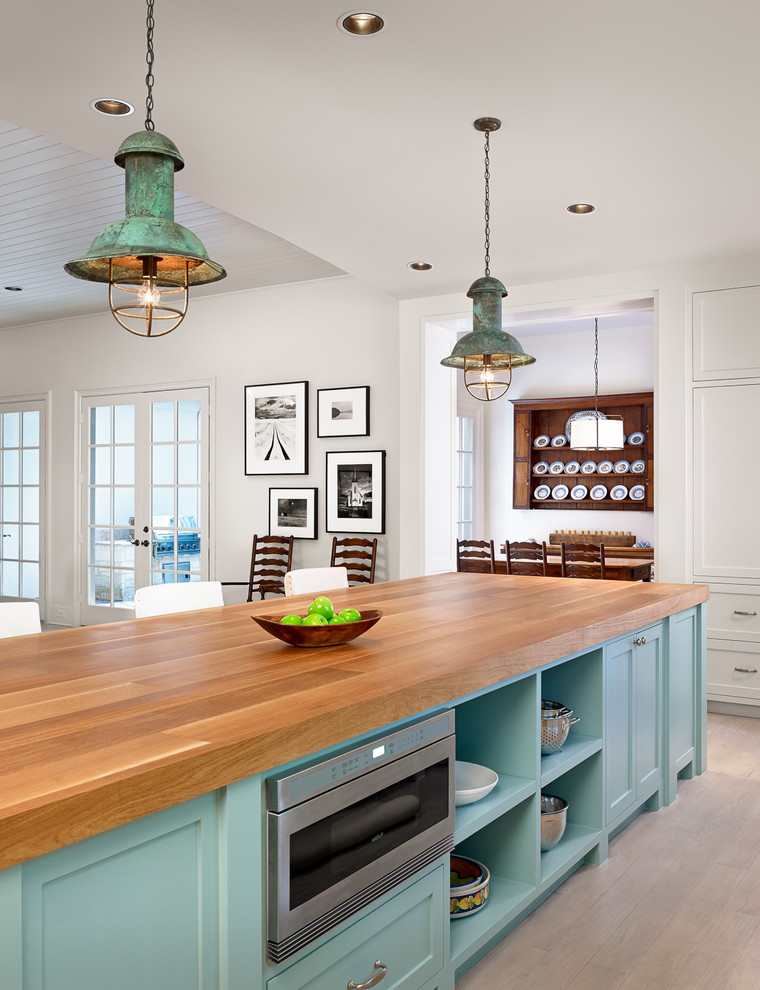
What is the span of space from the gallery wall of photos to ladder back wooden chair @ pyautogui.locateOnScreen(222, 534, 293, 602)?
0.38 ft

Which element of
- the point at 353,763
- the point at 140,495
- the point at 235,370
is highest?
the point at 235,370

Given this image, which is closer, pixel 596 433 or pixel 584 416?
pixel 596 433

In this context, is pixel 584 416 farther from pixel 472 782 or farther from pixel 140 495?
pixel 472 782

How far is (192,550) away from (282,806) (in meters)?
5.84

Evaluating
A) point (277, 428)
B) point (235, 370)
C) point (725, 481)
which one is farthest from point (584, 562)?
point (235, 370)

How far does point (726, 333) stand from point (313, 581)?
2.79 m

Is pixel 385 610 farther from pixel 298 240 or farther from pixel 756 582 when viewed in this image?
pixel 756 582

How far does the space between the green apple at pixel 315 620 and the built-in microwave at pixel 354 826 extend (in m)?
0.45

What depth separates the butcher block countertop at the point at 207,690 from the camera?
1.13 meters

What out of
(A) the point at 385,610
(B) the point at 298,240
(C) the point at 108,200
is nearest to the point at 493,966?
(A) the point at 385,610

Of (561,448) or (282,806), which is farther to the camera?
(561,448)

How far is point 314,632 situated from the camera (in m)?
2.11

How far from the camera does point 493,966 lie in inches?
85.0

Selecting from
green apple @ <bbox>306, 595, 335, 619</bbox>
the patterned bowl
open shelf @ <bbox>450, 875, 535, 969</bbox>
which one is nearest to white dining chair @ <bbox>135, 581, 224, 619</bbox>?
green apple @ <bbox>306, 595, 335, 619</bbox>
